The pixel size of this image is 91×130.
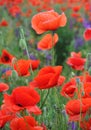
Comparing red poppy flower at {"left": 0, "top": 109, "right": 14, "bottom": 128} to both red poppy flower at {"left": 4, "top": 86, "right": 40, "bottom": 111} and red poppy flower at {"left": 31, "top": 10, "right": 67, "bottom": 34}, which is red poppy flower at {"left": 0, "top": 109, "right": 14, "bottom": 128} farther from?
red poppy flower at {"left": 31, "top": 10, "right": 67, "bottom": 34}

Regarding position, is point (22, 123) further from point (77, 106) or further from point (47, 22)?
point (47, 22)

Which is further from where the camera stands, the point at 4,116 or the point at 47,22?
the point at 47,22

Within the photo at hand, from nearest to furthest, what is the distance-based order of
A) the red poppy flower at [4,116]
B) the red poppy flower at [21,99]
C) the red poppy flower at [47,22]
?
the red poppy flower at [21,99]
the red poppy flower at [4,116]
the red poppy flower at [47,22]

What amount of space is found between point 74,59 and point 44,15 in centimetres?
33

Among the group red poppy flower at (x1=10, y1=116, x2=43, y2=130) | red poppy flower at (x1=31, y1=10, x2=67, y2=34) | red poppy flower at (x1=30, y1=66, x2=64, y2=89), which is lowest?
red poppy flower at (x1=10, y1=116, x2=43, y2=130)

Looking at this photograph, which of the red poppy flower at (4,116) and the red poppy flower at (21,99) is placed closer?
the red poppy flower at (21,99)

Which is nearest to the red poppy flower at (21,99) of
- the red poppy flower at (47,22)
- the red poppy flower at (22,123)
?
the red poppy flower at (22,123)

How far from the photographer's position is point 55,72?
145 centimetres

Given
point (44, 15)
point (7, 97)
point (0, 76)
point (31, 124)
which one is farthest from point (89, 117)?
point (0, 76)

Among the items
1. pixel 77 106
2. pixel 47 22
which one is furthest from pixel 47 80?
pixel 47 22

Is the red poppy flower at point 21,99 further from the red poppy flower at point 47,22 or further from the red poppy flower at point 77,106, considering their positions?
the red poppy flower at point 47,22

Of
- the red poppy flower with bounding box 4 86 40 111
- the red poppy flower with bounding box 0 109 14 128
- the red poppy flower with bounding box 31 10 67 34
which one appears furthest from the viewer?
the red poppy flower with bounding box 31 10 67 34

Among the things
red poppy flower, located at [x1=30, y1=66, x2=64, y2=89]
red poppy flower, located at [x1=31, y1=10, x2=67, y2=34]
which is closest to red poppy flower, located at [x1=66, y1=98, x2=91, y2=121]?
red poppy flower, located at [x1=30, y1=66, x2=64, y2=89]

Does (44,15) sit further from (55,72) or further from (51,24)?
(55,72)
